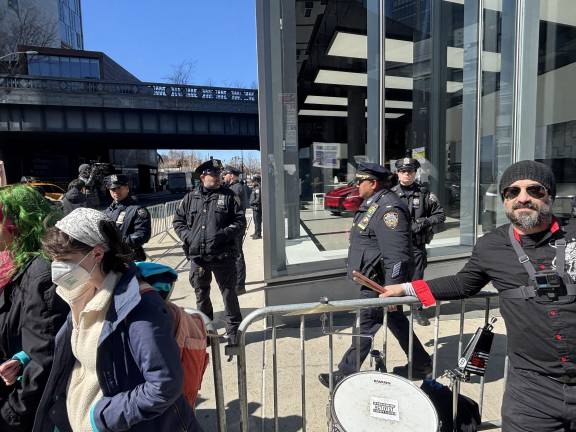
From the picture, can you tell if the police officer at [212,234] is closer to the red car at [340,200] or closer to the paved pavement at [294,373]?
the paved pavement at [294,373]

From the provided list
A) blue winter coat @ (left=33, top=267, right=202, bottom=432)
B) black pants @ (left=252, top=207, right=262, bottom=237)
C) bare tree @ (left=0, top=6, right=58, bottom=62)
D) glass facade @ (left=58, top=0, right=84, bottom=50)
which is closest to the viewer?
blue winter coat @ (left=33, top=267, right=202, bottom=432)

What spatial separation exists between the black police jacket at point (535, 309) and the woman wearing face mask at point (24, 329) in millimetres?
2137

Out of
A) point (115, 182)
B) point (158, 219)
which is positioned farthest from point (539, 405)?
point (158, 219)

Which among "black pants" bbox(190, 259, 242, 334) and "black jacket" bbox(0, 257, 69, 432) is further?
"black pants" bbox(190, 259, 242, 334)

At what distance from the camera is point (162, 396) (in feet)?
4.74

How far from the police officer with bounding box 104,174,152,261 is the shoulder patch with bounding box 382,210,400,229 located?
8.88 feet

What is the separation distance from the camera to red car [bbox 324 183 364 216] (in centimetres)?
613

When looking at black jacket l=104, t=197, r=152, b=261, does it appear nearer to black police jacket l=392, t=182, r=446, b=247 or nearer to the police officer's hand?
the police officer's hand

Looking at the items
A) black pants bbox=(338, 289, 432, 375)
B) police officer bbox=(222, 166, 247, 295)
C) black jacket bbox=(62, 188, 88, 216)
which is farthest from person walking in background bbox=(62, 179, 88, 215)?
black pants bbox=(338, 289, 432, 375)

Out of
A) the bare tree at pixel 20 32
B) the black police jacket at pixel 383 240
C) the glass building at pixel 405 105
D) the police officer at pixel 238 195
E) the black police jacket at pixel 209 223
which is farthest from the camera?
the bare tree at pixel 20 32

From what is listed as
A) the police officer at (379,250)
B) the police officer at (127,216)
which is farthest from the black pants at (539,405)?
the police officer at (127,216)

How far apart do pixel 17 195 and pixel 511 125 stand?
688 centimetres

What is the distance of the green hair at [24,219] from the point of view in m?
1.90

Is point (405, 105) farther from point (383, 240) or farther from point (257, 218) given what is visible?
point (257, 218)
